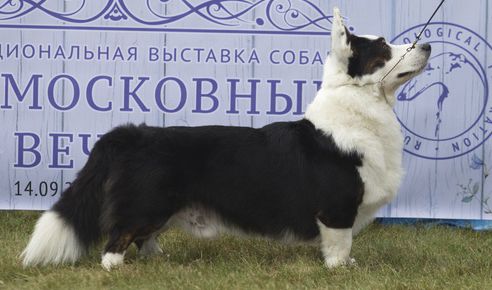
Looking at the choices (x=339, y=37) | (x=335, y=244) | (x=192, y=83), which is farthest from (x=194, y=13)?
(x=335, y=244)

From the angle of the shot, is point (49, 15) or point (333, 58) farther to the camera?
point (49, 15)

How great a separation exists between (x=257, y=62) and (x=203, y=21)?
0.52 metres

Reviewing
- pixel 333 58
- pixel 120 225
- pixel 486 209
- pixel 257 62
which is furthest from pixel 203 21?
pixel 486 209

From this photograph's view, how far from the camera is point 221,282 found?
4207mm

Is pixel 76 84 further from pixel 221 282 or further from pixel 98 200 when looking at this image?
pixel 221 282

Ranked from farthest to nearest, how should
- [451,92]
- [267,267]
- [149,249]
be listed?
[451,92]
[149,249]
[267,267]

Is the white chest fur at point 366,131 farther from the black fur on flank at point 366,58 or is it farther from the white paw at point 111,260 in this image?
the white paw at point 111,260

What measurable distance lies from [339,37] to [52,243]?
6.49ft

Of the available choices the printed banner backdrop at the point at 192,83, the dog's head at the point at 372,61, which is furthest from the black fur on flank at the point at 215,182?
the printed banner backdrop at the point at 192,83

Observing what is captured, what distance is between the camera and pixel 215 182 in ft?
14.8

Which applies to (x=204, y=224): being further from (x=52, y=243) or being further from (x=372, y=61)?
(x=372, y=61)

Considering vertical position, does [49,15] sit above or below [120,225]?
above

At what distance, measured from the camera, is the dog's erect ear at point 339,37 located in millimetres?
4395

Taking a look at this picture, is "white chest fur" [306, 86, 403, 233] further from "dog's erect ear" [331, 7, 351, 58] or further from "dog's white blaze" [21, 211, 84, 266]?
"dog's white blaze" [21, 211, 84, 266]
